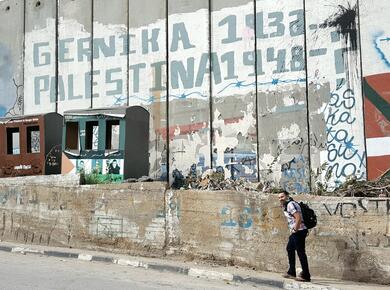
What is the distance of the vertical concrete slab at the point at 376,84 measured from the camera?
541 inches

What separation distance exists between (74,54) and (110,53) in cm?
162

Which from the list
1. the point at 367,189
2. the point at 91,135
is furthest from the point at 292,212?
the point at 91,135

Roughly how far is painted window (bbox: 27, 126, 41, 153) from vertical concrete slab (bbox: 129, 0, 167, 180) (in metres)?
3.62

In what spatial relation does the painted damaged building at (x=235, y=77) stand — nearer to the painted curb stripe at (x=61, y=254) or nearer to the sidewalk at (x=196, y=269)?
the sidewalk at (x=196, y=269)

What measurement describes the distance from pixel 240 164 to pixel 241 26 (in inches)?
163

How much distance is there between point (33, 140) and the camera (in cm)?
1531

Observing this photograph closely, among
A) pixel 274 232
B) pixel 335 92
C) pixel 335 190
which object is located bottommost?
pixel 274 232

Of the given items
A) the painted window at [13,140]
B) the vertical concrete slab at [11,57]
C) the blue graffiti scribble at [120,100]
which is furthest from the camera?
the vertical concrete slab at [11,57]

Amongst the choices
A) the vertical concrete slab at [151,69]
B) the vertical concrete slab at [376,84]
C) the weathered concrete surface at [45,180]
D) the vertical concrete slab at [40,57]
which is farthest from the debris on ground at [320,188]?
the vertical concrete slab at [40,57]

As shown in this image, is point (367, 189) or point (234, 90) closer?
point (367, 189)

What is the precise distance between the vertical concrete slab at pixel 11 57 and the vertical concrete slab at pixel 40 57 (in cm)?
32

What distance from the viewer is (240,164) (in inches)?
626

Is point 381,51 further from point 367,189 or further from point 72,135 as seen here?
point 72,135

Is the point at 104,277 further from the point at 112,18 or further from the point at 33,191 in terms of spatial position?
the point at 112,18
